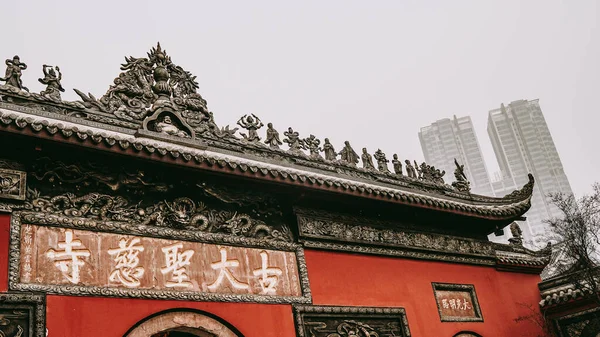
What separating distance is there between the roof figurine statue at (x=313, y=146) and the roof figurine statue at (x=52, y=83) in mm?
3120

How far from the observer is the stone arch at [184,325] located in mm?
5047

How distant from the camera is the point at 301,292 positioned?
625cm

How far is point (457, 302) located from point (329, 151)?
2.59 meters

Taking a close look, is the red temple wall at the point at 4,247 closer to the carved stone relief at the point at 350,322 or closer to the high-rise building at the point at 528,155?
the carved stone relief at the point at 350,322

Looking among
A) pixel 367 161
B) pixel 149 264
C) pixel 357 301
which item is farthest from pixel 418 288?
pixel 149 264

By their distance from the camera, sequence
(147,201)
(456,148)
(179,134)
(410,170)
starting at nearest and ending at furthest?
(147,201), (179,134), (410,170), (456,148)

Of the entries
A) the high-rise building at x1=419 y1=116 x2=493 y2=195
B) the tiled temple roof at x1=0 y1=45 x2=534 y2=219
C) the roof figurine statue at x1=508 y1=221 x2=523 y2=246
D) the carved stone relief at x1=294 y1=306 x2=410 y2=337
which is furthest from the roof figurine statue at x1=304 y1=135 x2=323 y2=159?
the high-rise building at x1=419 y1=116 x2=493 y2=195

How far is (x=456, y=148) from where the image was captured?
5716 centimetres

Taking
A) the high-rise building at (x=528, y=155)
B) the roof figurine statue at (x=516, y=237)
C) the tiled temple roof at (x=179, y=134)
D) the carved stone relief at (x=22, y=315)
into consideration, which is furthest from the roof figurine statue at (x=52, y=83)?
the high-rise building at (x=528, y=155)

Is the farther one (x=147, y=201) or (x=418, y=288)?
(x=418, y=288)

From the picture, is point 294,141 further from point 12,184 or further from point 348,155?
point 12,184

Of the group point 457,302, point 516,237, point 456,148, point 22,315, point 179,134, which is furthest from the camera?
point 456,148

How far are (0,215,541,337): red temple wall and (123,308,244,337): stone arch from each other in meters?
0.05

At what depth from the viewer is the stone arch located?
5047 millimetres
